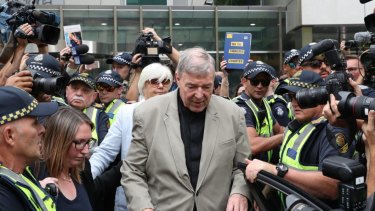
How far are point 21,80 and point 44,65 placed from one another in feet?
2.73

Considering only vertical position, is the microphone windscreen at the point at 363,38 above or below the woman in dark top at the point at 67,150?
above

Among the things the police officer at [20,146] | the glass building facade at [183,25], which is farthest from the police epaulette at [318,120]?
the glass building facade at [183,25]

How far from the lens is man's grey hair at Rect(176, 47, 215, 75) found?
11.2 feet

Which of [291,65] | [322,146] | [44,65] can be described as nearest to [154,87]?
[44,65]

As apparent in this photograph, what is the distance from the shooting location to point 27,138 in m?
2.52

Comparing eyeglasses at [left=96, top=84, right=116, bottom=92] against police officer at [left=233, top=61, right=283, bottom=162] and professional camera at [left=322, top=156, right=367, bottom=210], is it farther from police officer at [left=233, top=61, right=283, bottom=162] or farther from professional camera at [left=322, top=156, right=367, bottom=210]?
professional camera at [left=322, top=156, right=367, bottom=210]

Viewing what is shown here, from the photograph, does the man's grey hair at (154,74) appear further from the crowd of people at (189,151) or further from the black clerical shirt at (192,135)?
the black clerical shirt at (192,135)

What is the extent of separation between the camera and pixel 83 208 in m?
3.12

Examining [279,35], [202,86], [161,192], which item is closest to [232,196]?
[161,192]

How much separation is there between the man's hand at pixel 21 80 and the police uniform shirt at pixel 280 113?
2.85 meters

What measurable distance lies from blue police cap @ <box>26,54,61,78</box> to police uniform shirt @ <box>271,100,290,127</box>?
2.37 metres

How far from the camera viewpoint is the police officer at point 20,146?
2.33 metres

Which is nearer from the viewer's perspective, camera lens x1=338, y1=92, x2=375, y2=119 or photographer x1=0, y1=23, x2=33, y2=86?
camera lens x1=338, y1=92, x2=375, y2=119

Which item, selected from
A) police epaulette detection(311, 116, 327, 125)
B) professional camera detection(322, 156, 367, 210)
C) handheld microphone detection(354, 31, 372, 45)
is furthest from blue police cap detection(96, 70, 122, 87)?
professional camera detection(322, 156, 367, 210)
